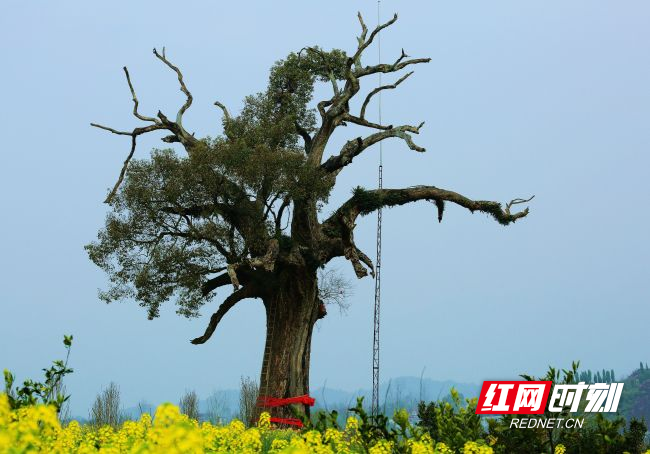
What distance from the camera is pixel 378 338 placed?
20.5 m

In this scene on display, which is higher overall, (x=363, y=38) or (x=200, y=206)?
(x=363, y=38)

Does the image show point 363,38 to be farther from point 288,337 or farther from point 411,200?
point 288,337

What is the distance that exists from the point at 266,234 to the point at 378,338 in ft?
13.1

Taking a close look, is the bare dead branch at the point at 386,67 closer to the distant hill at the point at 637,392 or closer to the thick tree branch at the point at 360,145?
the thick tree branch at the point at 360,145

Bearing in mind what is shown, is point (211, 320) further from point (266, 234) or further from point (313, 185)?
point (313, 185)

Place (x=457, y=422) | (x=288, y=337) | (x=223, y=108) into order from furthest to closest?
(x=223, y=108)
(x=288, y=337)
(x=457, y=422)

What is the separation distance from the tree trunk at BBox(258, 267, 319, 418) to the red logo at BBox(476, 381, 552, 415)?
395 inches

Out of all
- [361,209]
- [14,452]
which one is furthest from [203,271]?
[14,452]

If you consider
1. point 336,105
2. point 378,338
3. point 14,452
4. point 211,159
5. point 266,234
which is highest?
point 336,105

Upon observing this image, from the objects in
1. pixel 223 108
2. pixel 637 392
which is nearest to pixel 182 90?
pixel 223 108

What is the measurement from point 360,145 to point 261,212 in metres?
3.22

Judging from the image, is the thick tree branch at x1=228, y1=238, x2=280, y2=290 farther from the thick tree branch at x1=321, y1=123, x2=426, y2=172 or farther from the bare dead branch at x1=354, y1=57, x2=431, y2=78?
the bare dead branch at x1=354, y1=57, x2=431, y2=78

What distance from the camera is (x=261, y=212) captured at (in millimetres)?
19000

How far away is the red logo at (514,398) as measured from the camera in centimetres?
1015
